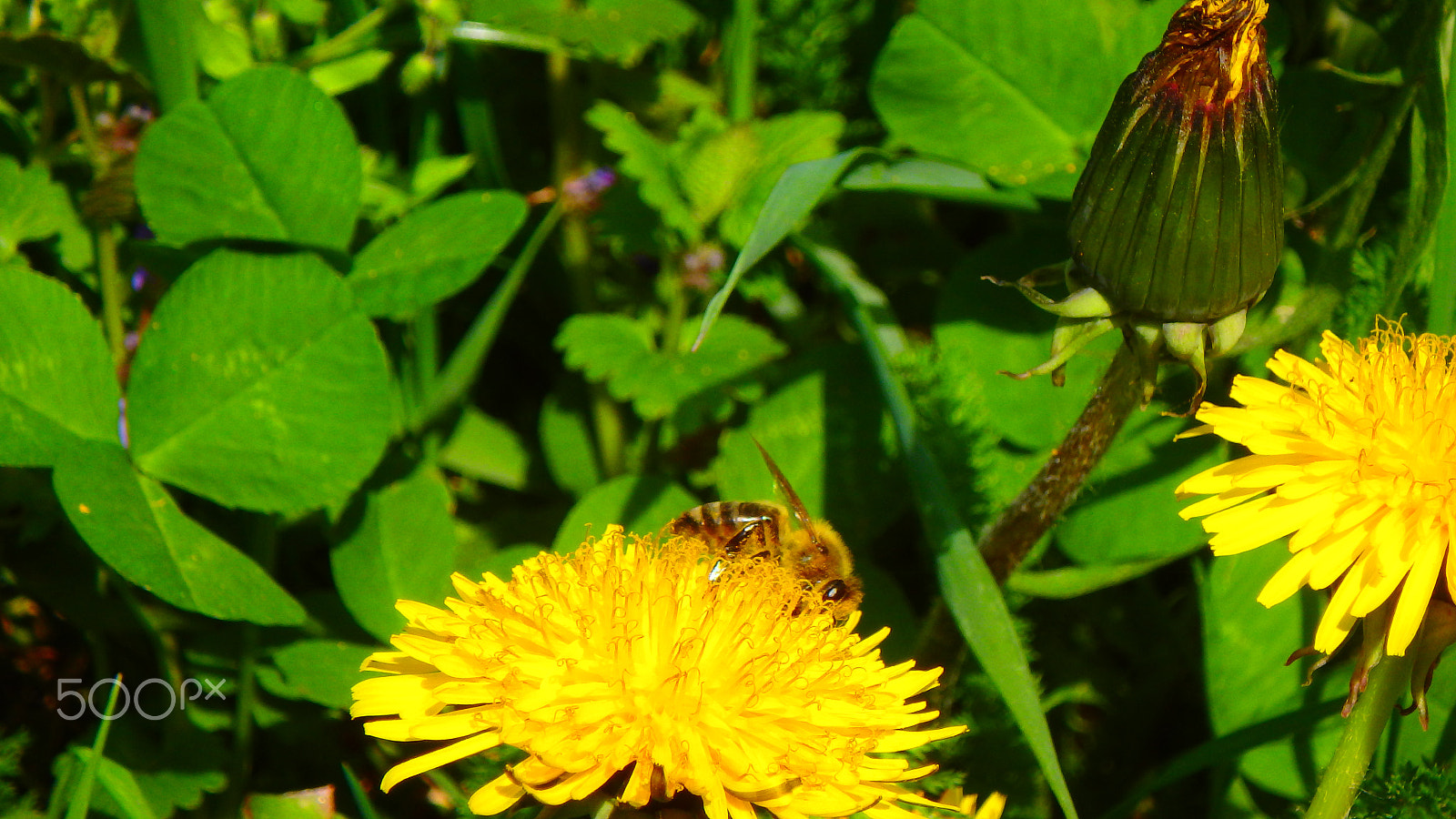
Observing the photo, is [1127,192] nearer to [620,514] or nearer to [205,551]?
[620,514]

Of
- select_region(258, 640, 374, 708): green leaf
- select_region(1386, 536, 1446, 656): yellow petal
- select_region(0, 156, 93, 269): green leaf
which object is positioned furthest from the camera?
select_region(0, 156, 93, 269): green leaf

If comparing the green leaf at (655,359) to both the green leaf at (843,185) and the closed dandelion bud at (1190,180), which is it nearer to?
the green leaf at (843,185)

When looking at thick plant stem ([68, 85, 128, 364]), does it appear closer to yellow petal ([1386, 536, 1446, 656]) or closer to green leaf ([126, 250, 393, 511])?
green leaf ([126, 250, 393, 511])

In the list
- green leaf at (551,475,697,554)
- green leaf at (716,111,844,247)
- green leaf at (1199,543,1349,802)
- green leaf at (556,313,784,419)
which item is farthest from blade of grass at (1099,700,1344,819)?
green leaf at (716,111,844,247)

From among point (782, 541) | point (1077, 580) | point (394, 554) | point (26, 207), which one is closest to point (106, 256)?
point (26, 207)

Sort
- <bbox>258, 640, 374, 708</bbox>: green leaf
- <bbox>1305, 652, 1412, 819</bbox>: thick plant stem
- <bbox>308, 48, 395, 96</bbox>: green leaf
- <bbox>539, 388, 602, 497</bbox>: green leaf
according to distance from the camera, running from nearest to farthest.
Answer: <bbox>1305, 652, 1412, 819</bbox>: thick plant stem < <bbox>258, 640, 374, 708</bbox>: green leaf < <bbox>308, 48, 395, 96</bbox>: green leaf < <bbox>539, 388, 602, 497</bbox>: green leaf

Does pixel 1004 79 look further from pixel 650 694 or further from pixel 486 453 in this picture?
pixel 650 694
